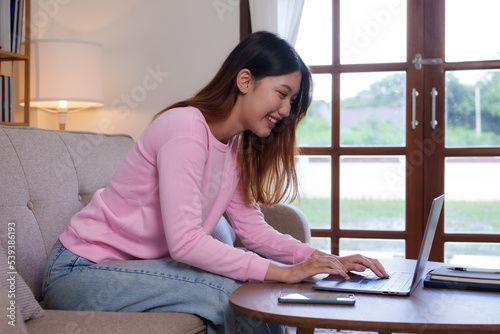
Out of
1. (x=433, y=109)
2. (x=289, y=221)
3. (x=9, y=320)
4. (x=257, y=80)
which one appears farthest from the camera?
(x=433, y=109)

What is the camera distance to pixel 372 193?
9.55 ft

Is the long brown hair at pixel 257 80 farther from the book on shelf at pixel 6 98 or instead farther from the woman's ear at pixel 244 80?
the book on shelf at pixel 6 98

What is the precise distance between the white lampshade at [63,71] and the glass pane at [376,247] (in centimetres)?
146

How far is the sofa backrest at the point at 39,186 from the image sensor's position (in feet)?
4.64

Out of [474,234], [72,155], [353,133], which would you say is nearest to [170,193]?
[72,155]

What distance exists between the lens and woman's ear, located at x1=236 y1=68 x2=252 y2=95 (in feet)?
4.60

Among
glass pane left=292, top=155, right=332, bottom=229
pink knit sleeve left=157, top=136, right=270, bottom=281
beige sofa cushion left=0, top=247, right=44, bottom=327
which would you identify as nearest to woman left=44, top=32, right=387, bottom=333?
pink knit sleeve left=157, top=136, right=270, bottom=281

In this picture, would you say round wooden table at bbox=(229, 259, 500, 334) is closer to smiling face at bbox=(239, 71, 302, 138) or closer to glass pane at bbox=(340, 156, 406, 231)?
smiling face at bbox=(239, 71, 302, 138)

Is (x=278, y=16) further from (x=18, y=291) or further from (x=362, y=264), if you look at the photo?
(x=18, y=291)

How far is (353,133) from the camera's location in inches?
114

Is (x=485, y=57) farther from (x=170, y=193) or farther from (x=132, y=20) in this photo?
(x=170, y=193)

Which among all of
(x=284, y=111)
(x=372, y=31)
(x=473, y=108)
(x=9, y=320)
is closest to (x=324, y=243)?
(x=473, y=108)

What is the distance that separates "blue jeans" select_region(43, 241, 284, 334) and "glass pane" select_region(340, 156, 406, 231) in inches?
67.7

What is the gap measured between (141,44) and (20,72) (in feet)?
2.15
